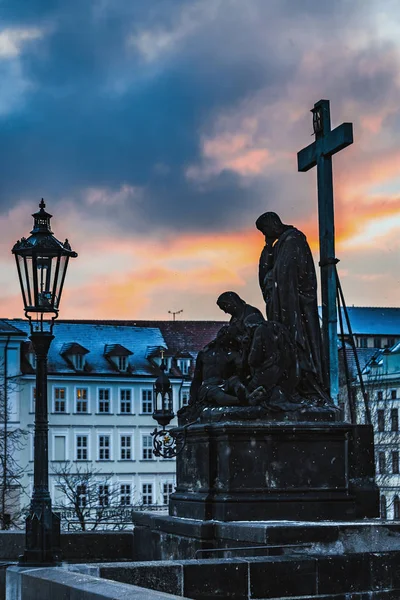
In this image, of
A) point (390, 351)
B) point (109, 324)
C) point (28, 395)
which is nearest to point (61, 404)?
point (28, 395)

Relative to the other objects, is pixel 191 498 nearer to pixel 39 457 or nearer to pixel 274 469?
pixel 274 469

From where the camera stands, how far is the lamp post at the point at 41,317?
10445mm

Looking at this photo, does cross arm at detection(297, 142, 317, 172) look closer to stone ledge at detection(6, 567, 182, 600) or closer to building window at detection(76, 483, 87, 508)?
stone ledge at detection(6, 567, 182, 600)

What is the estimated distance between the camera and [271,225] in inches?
497

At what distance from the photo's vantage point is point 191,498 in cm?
1173

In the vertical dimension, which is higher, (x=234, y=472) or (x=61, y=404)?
(x=61, y=404)

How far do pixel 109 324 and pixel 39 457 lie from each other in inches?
2875

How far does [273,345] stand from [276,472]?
1.17 metres

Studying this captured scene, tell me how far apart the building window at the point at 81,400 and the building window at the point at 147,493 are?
225 inches

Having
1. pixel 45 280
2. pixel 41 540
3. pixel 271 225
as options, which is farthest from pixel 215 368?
pixel 41 540

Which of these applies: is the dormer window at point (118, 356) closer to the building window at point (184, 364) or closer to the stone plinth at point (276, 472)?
the building window at point (184, 364)

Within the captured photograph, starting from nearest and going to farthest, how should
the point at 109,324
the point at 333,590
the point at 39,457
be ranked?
the point at 333,590 < the point at 39,457 < the point at 109,324

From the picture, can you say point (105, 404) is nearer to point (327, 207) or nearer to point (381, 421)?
point (381, 421)

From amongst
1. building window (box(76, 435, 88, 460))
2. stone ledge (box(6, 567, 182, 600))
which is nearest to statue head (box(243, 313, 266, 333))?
stone ledge (box(6, 567, 182, 600))
